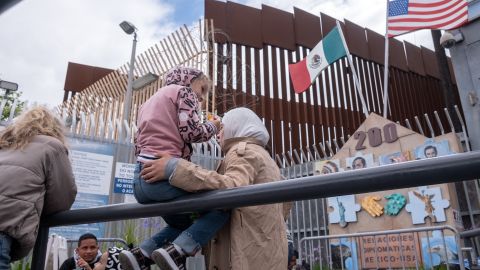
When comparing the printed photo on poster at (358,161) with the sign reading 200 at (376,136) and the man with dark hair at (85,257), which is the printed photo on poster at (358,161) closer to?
the sign reading 200 at (376,136)

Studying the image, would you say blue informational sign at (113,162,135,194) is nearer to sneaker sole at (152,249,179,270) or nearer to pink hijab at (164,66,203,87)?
pink hijab at (164,66,203,87)

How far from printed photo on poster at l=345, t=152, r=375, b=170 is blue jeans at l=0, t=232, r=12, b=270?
6.54 m

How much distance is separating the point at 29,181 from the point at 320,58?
917 centimetres

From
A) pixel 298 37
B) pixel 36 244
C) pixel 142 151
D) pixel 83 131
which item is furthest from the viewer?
pixel 298 37

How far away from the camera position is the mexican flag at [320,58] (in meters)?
10.1

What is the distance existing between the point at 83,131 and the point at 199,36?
15.1 feet

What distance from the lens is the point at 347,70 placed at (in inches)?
621

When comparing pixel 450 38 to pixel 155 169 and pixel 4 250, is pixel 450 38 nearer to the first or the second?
pixel 155 169

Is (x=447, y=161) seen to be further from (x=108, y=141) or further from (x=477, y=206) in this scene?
(x=477, y=206)

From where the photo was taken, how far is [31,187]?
5.94 feet

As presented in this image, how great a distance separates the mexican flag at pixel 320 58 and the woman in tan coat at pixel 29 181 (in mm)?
8664

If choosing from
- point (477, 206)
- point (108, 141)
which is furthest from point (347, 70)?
point (108, 141)

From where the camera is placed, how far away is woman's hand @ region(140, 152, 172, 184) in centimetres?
185

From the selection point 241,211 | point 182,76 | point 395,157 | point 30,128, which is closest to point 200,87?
point 182,76
